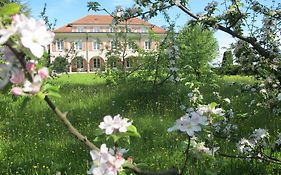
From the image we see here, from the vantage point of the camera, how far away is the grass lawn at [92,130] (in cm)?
424

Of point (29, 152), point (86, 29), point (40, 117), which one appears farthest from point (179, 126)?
point (86, 29)

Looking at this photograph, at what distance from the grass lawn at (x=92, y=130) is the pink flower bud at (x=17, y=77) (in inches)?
49.6

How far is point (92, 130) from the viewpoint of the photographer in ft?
19.3

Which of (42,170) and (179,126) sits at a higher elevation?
(179,126)

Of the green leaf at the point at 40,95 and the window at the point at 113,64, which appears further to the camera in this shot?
the window at the point at 113,64

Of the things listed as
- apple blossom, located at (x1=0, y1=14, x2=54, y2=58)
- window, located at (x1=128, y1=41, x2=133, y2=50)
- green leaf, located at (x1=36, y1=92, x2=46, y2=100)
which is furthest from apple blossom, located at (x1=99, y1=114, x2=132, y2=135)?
window, located at (x1=128, y1=41, x2=133, y2=50)

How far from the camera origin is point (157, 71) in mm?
8906

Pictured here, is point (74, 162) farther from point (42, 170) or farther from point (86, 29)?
point (86, 29)

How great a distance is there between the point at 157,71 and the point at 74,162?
480 centimetres

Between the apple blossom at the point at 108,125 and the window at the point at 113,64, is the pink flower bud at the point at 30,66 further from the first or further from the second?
the window at the point at 113,64

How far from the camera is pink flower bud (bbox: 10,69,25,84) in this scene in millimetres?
1371

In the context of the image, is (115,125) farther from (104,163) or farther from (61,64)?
(61,64)

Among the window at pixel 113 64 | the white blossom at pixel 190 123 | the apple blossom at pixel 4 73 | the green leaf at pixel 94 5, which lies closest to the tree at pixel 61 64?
the window at pixel 113 64

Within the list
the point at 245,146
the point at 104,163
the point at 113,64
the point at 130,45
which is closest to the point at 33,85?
the point at 104,163
